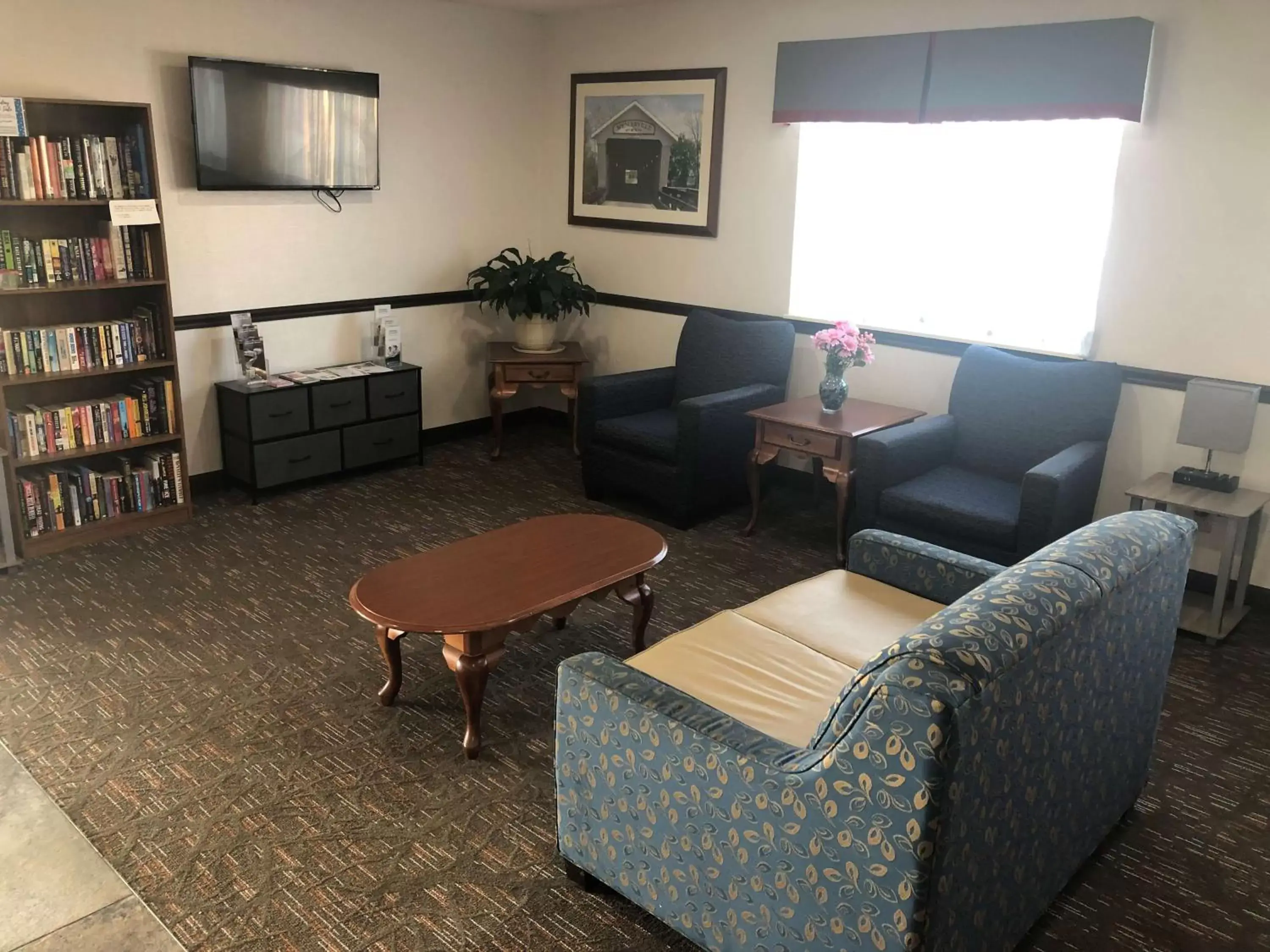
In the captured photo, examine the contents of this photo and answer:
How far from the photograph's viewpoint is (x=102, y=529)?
4.38m

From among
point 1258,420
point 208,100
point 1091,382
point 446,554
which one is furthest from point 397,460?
point 1258,420

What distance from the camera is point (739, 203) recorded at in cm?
526

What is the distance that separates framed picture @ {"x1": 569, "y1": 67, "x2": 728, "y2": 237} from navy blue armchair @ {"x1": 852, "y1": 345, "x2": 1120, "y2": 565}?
1.79 m

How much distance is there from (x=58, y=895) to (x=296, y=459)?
2878mm

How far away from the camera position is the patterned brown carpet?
2309mm

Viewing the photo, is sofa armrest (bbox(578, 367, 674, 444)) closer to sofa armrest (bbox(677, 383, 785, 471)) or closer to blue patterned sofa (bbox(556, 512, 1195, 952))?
sofa armrest (bbox(677, 383, 785, 471))

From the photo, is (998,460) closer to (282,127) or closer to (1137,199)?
(1137,199)

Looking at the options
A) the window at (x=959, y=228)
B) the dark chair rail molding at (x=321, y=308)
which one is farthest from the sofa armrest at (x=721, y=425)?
the dark chair rail molding at (x=321, y=308)

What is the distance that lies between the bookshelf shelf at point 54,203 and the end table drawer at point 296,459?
126 cm

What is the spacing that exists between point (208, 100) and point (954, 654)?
429 centimetres

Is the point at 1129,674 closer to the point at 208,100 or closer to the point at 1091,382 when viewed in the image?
the point at 1091,382

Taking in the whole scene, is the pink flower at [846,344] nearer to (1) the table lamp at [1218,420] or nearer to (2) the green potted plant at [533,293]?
(1) the table lamp at [1218,420]

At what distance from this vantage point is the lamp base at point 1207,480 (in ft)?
12.6

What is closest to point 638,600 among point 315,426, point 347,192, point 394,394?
point 315,426
